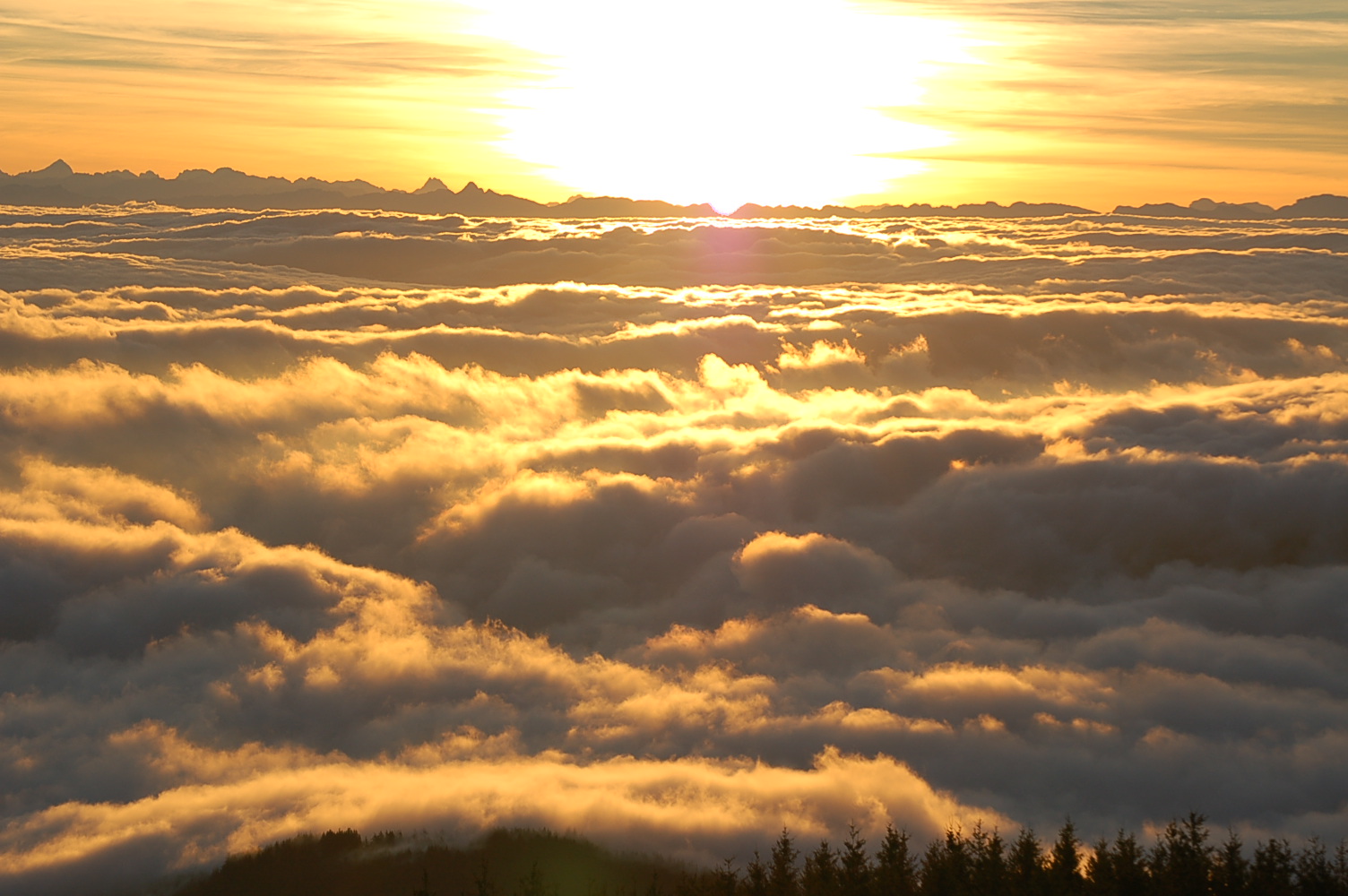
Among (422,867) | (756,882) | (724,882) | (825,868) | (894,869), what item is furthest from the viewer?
(422,867)

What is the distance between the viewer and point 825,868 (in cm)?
4403

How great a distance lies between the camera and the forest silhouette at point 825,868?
4116 centimetres

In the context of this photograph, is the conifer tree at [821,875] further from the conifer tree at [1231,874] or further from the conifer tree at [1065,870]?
the conifer tree at [1231,874]

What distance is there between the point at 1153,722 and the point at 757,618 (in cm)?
2992

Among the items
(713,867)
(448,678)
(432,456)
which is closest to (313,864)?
(448,678)

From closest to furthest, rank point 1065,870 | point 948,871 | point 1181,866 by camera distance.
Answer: point 1181,866
point 948,871
point 1065,870

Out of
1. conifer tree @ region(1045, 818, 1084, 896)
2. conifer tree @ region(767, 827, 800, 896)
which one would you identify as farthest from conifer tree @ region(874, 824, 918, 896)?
conifer tree @ region(1045, 818, 1084, 896)

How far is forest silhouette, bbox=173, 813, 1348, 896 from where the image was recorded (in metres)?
41.2

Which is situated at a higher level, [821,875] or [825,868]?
[825,868]

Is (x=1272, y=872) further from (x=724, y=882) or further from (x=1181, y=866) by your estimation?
(x=724, y=882)

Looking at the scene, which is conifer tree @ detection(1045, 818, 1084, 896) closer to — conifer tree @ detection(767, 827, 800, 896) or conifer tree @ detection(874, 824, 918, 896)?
conifer tree @ detection(874, 824, 918, 896)

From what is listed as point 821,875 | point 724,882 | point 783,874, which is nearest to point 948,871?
point 821,875

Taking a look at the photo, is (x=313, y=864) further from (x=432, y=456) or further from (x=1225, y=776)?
(x=432, y=456)

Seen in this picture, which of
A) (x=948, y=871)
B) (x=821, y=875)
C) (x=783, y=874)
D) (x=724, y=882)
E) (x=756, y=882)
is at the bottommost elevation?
(x=724, y=882)
